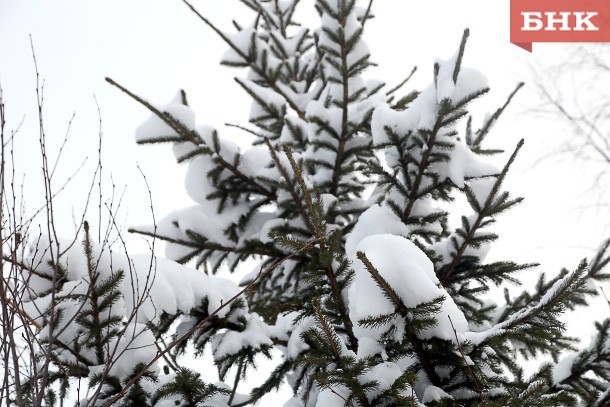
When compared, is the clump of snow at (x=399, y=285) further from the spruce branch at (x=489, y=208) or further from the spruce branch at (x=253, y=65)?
the spruce branch at (x=253, y=65)

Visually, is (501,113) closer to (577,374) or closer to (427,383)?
(577,374)

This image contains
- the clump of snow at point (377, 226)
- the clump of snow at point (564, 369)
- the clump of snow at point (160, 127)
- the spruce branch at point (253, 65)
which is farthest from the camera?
the spruce branch at point (253, 65)

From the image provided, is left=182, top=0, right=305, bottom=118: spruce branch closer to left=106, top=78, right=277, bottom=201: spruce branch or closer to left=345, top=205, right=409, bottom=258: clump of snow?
left=106, top=78, right=277, bottom=201: spruce branch

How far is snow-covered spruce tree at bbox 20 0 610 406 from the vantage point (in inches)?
98.6

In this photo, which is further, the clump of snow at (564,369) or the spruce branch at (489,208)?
the spruce branch at (489,208)

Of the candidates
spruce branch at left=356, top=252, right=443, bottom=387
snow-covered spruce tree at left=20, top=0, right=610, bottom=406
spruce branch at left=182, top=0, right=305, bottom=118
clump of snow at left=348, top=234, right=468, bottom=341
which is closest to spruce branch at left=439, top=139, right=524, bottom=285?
snow-covered spruce tree at left=20, top=0, right=610, bottom=406

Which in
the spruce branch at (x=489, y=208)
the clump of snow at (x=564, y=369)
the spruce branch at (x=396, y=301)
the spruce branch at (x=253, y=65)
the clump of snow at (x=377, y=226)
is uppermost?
the spruce branch at (x=253, y=65)

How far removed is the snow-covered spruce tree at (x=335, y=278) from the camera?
8.21ft

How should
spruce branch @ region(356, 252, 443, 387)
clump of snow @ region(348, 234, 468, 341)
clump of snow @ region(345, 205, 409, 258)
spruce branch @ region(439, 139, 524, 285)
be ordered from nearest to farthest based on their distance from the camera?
spruce branch @ region(356, 252, 443, 387) < clump of snow @ region(348, 234, 468, 341) < spruce branch @ region(439, 139, 524, 285) < clump of snow @ region(345, 205, 409, 258)

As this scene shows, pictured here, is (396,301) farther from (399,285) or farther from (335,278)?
(335,278)

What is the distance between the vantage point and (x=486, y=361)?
2.86m

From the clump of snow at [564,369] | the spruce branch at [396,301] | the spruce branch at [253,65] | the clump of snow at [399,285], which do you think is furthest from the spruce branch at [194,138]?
the clump of snow at [564,369]

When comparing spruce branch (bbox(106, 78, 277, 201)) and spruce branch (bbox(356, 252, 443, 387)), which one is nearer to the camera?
spruce branch (bbox(356, 252, 443, 387))

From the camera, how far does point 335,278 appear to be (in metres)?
3.01
